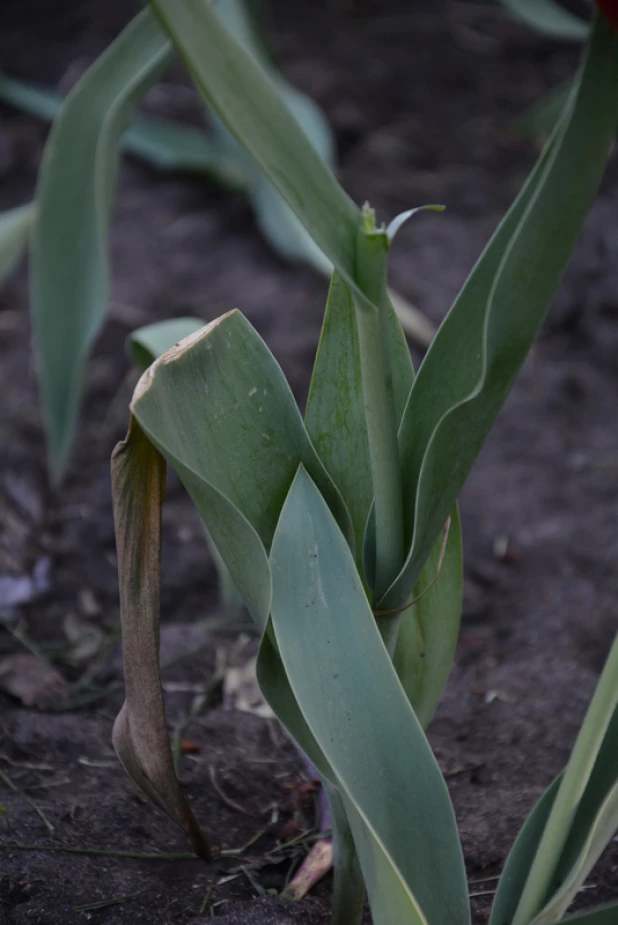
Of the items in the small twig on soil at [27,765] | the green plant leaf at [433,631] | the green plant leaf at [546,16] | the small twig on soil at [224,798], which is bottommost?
the small twig on soil at [224,798]

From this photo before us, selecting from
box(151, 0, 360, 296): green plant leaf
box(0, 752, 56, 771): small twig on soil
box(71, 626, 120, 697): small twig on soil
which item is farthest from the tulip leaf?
box(71, 626, 120, 697): small twig on soil

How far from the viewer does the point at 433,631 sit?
65cm

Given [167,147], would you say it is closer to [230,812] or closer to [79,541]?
[79,541]

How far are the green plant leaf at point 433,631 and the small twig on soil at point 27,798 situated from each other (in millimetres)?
304

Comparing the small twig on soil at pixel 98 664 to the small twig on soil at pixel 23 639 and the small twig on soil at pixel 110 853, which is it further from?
the small twig on soil at pixel 110 853

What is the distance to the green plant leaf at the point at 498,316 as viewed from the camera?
48 centimetres

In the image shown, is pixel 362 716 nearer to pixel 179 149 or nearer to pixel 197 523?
pixel 197 523

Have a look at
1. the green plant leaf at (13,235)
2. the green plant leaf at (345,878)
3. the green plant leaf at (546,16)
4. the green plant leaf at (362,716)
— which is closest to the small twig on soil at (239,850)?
the green plant leaf at (345,878)

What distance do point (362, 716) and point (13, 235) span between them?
3.17 ft

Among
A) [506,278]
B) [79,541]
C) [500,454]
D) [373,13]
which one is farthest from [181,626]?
[373,13]

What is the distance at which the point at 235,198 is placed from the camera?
2.03 metres

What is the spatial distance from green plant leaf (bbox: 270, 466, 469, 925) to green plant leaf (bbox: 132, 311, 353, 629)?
2cm

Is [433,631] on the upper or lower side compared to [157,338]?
lower

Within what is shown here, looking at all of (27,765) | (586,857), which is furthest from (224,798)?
(586,857)
